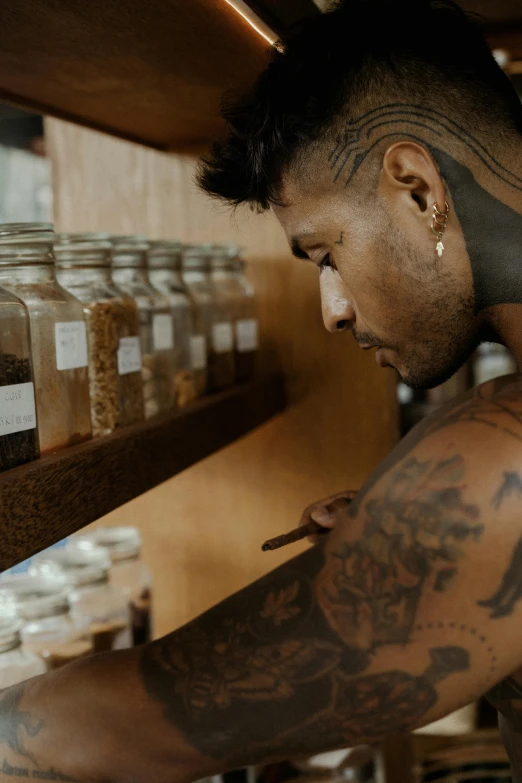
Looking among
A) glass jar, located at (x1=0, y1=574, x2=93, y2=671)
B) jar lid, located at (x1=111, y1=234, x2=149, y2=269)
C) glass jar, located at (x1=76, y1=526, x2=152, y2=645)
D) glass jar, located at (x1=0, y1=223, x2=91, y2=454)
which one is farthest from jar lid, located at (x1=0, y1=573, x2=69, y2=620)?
jar lid, located at (x1=111, y1=234, x2=149, y2=269)

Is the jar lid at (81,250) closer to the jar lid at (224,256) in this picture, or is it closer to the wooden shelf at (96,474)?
the wooden shelf at (96,474)

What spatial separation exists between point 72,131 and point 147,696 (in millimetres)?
1422

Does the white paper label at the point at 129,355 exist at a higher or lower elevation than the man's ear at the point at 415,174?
lower

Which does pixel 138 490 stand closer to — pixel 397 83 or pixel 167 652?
pixel 167 652

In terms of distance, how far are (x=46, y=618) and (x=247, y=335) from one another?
26.8 inches

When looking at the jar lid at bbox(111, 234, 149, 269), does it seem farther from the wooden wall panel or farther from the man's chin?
the wooden wall panel

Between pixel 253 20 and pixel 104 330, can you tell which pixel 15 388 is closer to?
pixel 104 330

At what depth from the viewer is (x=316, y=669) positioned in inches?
29.3

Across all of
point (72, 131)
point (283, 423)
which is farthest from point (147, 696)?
point (72, 131)

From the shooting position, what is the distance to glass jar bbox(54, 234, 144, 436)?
42.3 inches

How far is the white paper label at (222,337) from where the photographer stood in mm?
1545

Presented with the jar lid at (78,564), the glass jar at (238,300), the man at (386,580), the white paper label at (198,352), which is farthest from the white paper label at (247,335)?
the man at (386,580)

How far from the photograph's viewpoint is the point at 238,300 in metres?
1.70

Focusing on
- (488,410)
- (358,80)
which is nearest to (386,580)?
(488,410)
